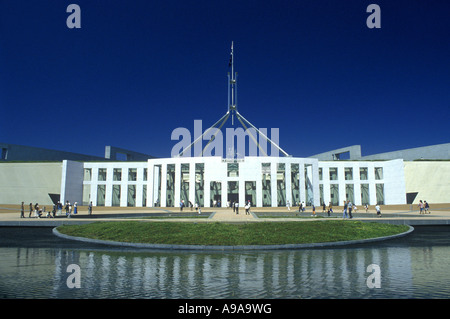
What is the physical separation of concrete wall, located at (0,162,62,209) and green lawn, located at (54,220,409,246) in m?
41.8

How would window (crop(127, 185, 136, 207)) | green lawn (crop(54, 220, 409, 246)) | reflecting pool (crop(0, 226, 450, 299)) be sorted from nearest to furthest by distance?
reflecting pool (crop(0, 226, 450, 299)) → green lawn (crop(54, 220, 409, 246)) → window (crop(127, 185, 136, 207))

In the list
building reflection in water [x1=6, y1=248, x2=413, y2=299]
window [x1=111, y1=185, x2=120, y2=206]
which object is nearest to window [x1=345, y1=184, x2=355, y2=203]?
window [x1=111, y1=185, x2=120, y2=206]

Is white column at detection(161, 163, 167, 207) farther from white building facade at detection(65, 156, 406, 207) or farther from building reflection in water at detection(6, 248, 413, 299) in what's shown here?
building reflection in water at detection(6, 248, 413, 299)

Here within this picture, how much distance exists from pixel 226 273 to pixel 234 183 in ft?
158

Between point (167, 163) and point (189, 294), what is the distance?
45.9 metres

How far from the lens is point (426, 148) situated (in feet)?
A: 208

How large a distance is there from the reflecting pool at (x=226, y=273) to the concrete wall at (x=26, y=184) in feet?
152

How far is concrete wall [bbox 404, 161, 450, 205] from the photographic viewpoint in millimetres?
51625

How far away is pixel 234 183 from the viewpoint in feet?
185

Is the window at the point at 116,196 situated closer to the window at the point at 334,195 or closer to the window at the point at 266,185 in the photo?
the window at the point at 266,185

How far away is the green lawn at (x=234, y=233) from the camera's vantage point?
44.3ft

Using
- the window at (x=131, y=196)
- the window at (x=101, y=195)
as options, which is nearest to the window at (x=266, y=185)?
the window at (x=131, y=196)

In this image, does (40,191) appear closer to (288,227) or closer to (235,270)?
(288,227)
